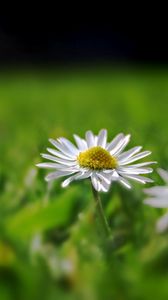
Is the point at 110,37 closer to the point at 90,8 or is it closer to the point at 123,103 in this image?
the point at 90,8

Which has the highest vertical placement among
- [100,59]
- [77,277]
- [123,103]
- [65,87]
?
[100,59]

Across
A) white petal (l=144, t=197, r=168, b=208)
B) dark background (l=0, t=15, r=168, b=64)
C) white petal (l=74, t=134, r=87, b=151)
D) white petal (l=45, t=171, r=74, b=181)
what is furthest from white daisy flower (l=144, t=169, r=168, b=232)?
dark background (l=0, t=15, r=168, b=64)

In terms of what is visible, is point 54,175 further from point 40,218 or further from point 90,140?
point 90,140

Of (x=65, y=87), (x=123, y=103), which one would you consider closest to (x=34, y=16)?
(x=65, y=87)

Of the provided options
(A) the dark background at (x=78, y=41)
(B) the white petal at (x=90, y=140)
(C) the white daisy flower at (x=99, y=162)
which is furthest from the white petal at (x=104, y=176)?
(A) the dark background at (x=78, y=41)

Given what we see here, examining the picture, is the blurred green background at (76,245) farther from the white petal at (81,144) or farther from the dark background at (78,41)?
the dark background at (78,41)

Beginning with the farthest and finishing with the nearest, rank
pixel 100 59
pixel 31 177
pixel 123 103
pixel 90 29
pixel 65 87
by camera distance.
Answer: pixel 90 29 < pixel 100 59 < pixel 65 87 < pixel 123 103 < pixel 31 177

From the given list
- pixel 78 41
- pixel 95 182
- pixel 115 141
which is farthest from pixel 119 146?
pixel 78 41
